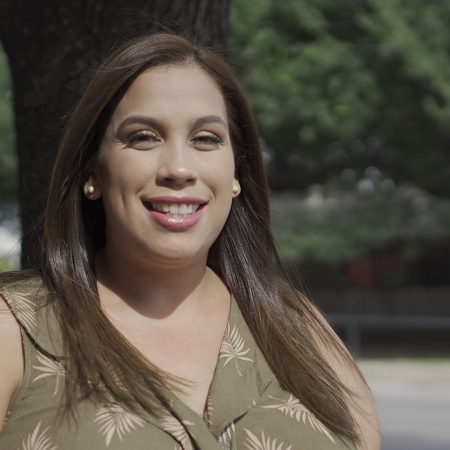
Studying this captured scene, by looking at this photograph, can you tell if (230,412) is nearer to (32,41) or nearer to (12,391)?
(12,391)

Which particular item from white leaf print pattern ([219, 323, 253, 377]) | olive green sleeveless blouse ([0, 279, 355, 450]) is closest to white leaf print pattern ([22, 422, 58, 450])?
olive green sleeveless blouse ([0, 279, 355, 450])

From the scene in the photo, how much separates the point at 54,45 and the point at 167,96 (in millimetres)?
1192

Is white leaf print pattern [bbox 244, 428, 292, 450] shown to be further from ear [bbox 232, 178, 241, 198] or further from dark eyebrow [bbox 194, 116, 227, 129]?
dark eyebrow [bbox 194, 116, 227, 129]

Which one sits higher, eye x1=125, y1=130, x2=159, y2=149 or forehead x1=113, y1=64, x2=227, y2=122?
forehead x1=113, y1=64, x2=227, y2=122

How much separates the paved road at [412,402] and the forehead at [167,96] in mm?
4600

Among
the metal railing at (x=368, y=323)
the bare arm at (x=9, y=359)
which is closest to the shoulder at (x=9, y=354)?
the bare arm at (x=9, y=359)

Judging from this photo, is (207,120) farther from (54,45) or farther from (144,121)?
(54,45)

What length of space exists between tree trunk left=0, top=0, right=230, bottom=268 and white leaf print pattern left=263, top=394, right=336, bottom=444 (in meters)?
1.29

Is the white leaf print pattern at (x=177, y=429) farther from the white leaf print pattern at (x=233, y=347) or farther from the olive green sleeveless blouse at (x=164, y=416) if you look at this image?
the white leaf print pattern at (x=233, y=347)

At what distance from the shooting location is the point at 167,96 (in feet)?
6.80

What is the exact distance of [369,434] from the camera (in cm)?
221

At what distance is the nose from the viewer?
79.0 inches

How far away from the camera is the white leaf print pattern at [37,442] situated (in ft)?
5.83

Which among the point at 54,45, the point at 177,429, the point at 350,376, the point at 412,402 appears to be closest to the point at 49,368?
the point at 177,429
